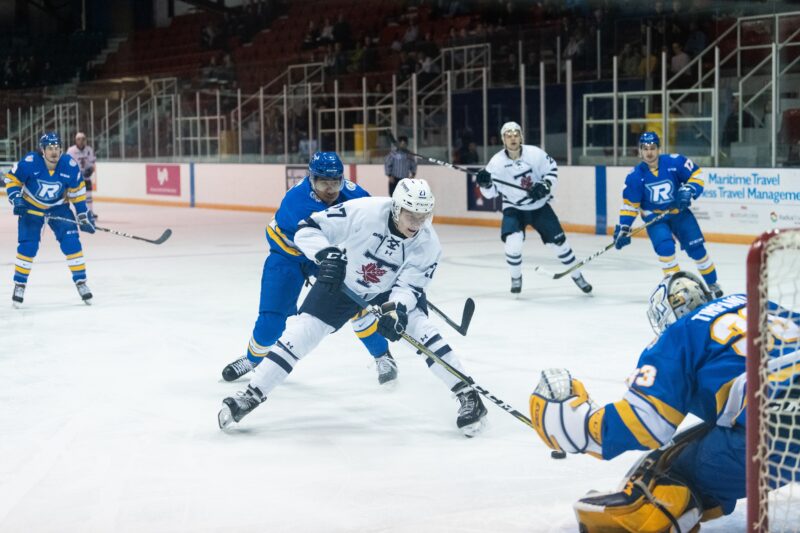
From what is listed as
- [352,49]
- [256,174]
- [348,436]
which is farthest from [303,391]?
[352,49]

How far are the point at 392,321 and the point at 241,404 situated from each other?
60 centimetres

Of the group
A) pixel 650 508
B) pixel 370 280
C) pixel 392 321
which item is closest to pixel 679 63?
pixel 370 280

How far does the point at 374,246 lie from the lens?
4.03 metres

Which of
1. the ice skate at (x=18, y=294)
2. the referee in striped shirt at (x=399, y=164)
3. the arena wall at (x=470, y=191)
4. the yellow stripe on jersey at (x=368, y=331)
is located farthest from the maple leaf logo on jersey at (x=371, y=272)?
the referee in striped shirt at (x=399, y=164)

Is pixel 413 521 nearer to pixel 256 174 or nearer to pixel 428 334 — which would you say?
pixel 428 334

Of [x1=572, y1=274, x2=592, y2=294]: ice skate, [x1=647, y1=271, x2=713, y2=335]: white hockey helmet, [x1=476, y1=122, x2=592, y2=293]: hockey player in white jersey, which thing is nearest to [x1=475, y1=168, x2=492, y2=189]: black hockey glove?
[x1=476, y1=122, x2=592, y2=293]: hockey player in white jersey

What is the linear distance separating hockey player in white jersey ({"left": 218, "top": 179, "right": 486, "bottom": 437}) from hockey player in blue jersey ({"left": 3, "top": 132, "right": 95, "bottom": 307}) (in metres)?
3.49

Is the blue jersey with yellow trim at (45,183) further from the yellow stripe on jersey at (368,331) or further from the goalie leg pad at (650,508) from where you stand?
the goalie leg pad at (650,508)

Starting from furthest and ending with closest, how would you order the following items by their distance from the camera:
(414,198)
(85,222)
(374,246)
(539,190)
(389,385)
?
(539,190), (85,222), (389,385), (374,246), (414,198)

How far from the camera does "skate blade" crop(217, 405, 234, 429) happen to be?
3934 mm

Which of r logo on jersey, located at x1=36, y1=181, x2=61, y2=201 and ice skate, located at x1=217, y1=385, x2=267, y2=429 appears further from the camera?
r logo on jersey, located at x1=36, y1=181, x2=61, y2=201

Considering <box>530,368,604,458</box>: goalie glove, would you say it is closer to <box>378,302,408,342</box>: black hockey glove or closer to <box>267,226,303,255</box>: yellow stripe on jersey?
<box>378,302,408,342</box>: black hockey glove

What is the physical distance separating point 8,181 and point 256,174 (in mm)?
9497

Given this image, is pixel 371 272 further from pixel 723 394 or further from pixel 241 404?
pixel 723 394
